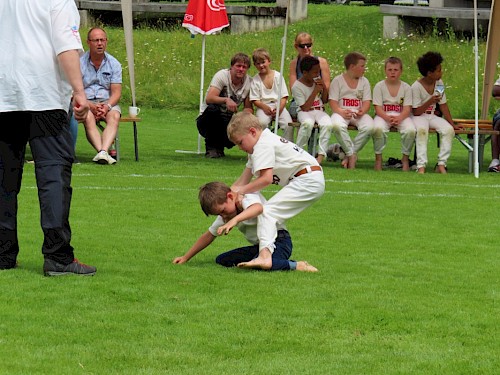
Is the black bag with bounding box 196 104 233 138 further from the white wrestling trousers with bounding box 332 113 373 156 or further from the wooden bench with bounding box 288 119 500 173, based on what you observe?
the white wrestling trousers with bounding box 332 113 373 156

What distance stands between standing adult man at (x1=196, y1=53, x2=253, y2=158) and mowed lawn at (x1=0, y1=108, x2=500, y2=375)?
160 inches

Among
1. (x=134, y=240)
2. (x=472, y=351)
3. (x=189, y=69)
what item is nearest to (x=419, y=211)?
(x=134, y=240)

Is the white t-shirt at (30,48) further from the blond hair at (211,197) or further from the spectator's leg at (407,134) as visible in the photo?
the spectator's leg at (407,134)

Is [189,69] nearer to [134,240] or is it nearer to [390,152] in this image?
[390,152]

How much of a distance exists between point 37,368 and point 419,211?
6.80 meters

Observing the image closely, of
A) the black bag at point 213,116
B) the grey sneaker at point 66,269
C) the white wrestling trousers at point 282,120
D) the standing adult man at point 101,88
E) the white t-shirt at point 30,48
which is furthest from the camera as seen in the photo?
the black bag at point 213,116

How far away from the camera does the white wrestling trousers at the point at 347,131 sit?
52.3 ft

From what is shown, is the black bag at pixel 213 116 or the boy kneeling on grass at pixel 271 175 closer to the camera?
the boy kneeling on grass at pixel 271 175

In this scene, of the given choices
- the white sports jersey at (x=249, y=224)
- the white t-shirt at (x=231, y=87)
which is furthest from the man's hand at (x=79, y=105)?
the white t-shirt at (x=231, y=87)

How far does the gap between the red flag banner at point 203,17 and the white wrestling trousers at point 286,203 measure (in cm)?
900

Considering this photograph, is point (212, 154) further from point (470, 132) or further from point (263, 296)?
point (263, 296)

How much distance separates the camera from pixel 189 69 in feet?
93.8

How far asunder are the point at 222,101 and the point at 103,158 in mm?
2027

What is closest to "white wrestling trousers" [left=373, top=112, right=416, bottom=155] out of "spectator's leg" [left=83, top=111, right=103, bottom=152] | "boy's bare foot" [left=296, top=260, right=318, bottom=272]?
"spectator's leg" [left=83, top=111, right=103, bottom=152]
